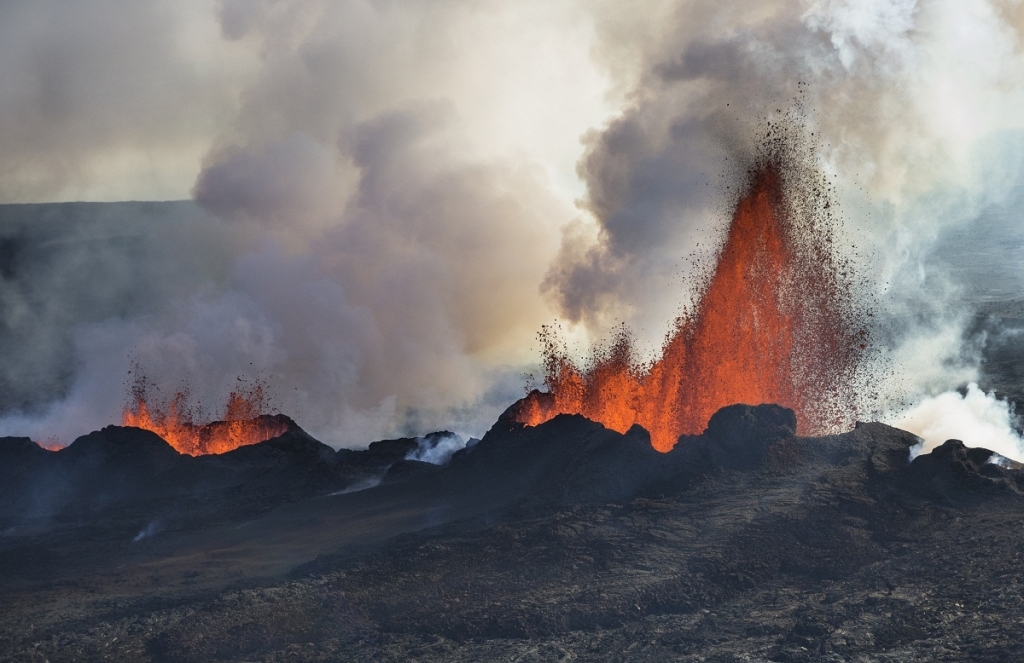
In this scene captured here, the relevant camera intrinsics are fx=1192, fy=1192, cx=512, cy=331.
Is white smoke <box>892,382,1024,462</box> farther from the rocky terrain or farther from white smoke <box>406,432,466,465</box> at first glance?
white smoke <box>406,432,466,465</box>

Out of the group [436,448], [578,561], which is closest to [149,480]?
[436,448]

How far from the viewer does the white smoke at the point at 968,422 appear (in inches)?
2098

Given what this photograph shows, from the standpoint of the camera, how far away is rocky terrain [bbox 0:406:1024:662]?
31.1 m

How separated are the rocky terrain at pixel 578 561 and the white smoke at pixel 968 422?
31.2 feet

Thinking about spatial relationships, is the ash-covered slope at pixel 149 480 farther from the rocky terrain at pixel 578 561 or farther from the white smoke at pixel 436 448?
the white smoke at pixel 436 448

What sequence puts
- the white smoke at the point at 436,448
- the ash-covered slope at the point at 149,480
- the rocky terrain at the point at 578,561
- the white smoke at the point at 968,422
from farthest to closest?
1. the white smoke at the point at 436,448
2. the white smoke at the point at 968,422
3. the ash-covered slope at the point at 149,480
4. the rocky terrain at the point at 578,561

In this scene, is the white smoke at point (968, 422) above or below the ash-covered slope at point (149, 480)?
below

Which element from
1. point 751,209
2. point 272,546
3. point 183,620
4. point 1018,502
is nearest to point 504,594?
point 183,620

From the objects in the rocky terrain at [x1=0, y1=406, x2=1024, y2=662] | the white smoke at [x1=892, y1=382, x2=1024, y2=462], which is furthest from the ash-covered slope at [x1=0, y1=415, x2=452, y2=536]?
the white smoke at [x1=892, y1=382, x2=1024, y2=462]

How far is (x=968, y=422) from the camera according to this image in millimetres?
56562

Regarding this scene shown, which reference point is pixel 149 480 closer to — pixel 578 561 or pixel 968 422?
pixel 578 561

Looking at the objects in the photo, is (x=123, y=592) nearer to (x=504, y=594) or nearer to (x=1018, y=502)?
(x=504, y=594)

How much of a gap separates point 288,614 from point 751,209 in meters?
30.1

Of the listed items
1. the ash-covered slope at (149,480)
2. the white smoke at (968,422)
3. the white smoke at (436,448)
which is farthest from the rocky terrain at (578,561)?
the white smoke at (436,448)
